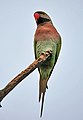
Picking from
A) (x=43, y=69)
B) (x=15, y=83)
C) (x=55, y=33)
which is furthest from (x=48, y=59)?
(x=15, y=83)

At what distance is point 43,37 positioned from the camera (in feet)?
3.18

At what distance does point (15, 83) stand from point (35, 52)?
431mm

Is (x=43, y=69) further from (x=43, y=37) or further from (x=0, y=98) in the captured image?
(x=0, y=98)

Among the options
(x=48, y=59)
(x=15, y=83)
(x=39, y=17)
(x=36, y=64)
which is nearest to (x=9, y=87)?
(x=15, y=83)

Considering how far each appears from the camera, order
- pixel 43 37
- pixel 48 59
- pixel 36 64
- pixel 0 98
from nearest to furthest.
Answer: pixel 0 98 → pixel 36 64 → pixel 48 59 → pixel 43 37

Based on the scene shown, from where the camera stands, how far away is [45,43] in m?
0.94

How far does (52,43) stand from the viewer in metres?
0.95

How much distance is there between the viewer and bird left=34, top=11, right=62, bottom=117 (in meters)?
0.88

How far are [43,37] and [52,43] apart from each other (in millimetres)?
44

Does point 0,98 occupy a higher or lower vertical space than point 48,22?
lower

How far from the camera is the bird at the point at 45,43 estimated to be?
88 cm

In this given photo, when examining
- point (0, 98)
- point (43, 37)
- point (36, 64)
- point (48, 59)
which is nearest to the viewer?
point (0, 98)

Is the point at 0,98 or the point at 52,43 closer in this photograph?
the point at 0,98

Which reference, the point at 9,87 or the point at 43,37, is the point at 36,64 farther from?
the point at 43,37
